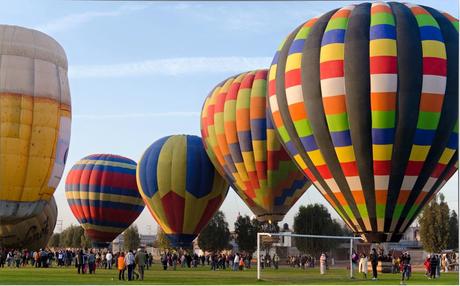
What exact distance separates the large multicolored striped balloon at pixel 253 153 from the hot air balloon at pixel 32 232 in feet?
29.2

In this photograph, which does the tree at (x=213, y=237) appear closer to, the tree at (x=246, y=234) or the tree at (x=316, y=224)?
the tree at (x=246, y=234)

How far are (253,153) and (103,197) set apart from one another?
1426 centimetres

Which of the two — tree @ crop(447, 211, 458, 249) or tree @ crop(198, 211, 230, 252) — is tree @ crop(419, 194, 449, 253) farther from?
tree @ crop(198, 211, 230, 252)

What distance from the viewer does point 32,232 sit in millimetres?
38594

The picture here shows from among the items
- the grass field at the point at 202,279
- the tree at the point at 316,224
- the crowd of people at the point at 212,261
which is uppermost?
the tree at the point at 316,224

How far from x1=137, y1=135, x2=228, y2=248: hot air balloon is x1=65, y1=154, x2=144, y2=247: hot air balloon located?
5286 mm

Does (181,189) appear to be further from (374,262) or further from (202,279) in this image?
(374,262)

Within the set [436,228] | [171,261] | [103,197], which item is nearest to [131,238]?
[436,228]

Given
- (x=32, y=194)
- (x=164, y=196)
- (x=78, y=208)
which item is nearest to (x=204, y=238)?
(x=78, y=208)

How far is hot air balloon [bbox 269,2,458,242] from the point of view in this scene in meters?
23.2

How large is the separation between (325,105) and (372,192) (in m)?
3.32

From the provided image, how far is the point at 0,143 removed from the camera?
25031 mm

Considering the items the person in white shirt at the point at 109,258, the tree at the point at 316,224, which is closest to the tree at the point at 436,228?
the tree at the point at 316,224

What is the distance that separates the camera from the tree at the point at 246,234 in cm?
7338
